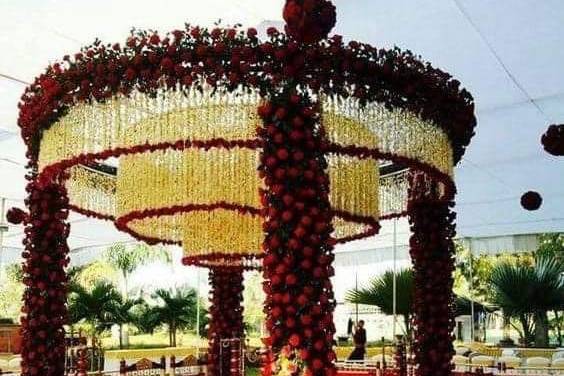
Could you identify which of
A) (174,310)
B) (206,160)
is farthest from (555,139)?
(174,310)

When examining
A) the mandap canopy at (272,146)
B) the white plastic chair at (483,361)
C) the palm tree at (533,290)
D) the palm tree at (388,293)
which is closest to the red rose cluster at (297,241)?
the mandap canopy at (272,146)

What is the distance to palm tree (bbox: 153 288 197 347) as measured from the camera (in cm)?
1773

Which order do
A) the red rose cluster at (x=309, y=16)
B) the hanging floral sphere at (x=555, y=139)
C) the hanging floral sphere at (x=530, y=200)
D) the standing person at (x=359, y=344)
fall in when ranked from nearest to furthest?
the red rose cluster at (x=309, y=16) < the hanging floral sphere at (x=555, y=139) < the hanging floral sphere at (x=530, y=200) < the standing person at (x=359, y=344)

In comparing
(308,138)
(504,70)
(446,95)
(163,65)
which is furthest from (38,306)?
(504,70)

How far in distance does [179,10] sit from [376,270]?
446 inches

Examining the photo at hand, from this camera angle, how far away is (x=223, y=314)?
9.55 metres

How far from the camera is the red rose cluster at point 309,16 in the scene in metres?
3.56

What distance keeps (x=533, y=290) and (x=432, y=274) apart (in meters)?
9.12

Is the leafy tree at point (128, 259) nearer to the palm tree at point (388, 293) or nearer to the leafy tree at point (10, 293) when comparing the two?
the leafy tree at point (10, 293)

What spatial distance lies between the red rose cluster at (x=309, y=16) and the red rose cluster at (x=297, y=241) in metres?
0.51

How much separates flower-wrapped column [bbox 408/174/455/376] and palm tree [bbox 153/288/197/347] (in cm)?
1218

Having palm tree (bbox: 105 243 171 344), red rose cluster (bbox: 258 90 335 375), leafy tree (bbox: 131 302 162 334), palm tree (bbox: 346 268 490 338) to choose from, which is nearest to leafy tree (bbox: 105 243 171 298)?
palm tree (bbox: 105 243 171 344)

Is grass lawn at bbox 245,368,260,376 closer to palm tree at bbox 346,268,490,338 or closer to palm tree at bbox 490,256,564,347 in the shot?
palm tree at bbox 346,268,490,338

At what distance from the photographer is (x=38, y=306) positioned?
547 cm
